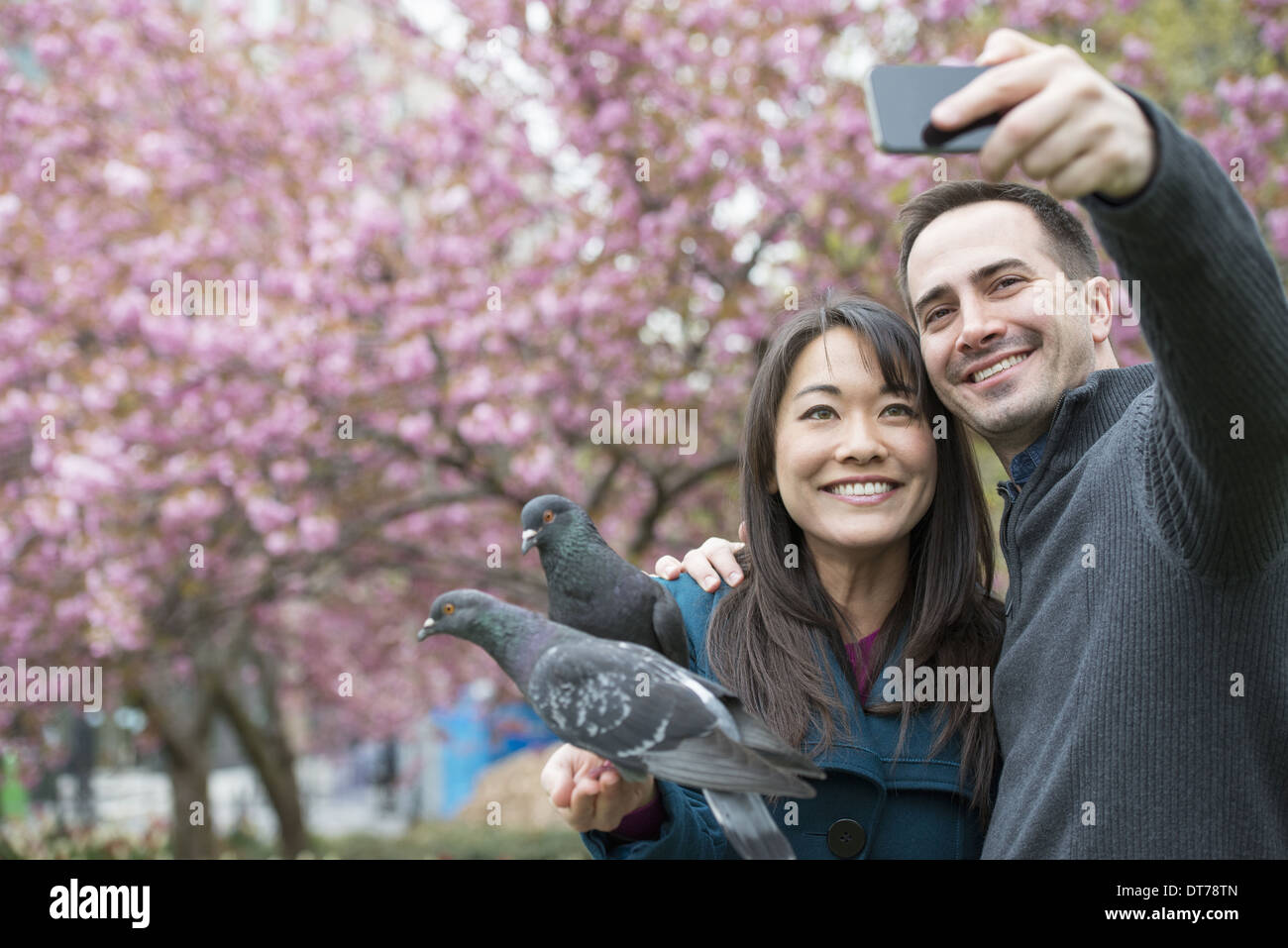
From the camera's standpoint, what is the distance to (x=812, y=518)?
179 centimetres

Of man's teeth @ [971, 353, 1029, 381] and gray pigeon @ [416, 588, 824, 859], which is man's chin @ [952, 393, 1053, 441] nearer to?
man's teeth @ [971, 353, 1029, 381]

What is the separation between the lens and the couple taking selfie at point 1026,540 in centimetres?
128

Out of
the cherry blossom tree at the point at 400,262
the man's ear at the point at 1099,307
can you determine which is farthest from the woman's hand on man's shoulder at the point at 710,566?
the cherry blossom tree at the point at 400,262

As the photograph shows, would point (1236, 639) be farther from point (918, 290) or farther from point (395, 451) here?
point (395, 451)

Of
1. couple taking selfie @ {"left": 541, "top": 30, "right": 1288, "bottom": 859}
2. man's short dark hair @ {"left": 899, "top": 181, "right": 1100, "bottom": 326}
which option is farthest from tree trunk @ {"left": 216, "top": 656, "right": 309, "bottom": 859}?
man's short dark hair @ {"left": 899, "top": 181, "right": 1100, "bottom": 326}

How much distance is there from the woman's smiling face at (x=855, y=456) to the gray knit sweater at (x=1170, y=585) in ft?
0.89

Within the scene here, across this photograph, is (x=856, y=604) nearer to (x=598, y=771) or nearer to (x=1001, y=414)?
(x=1001, y=414)

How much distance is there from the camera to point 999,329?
187 centimetres

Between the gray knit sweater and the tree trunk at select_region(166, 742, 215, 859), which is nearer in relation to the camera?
the gray knit sweater

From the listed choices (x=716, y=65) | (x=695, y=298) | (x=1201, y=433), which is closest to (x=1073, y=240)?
(x=1201, y=433)

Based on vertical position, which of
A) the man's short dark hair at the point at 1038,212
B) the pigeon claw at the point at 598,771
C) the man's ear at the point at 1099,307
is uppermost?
the man's short dark hair at the point at 1038,212

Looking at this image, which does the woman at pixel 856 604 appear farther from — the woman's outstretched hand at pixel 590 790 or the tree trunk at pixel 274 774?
the tree trunk at pixel 274 774

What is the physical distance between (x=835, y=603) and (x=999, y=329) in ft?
2.00

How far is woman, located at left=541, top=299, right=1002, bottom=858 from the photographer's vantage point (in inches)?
68.4
